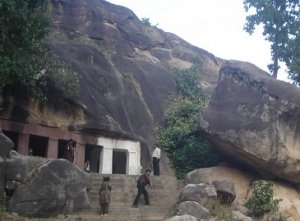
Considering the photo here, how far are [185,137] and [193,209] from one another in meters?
7.52

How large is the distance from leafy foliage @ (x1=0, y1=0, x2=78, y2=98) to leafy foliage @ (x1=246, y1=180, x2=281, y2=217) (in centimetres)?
891

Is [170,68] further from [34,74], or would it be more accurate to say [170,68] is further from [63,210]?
[63,210]

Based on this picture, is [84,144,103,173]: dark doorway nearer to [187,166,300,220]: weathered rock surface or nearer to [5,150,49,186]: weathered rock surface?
[187,166,300,220]: weathered rock surface

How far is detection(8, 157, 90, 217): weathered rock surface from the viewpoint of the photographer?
1257cm

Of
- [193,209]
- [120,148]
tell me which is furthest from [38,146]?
[193,209]

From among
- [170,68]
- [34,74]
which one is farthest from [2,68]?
[170,68]

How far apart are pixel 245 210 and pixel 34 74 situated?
886 centimetres

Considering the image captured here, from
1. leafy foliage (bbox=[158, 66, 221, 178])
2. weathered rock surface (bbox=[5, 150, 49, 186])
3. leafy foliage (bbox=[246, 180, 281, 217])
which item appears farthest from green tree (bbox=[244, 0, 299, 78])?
weathered rock surface (bbox=[5, 150, 49, 186])

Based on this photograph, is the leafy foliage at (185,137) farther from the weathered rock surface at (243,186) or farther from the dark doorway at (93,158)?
the dark doorway at (93,158)

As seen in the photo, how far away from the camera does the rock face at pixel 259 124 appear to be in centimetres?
1712

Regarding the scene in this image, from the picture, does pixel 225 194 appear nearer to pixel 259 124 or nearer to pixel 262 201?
pixel 262 201

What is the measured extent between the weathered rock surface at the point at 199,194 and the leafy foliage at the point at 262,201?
1.57 metres

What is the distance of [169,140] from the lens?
71.7ft

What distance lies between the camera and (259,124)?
1747 centimetres
